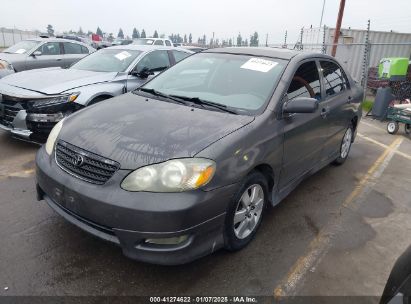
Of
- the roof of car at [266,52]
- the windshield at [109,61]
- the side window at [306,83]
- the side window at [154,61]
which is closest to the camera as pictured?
the side window at [306,83]

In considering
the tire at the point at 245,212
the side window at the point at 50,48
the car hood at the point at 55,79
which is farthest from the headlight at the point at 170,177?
the side window at the point at 50,48

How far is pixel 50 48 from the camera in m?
10.1

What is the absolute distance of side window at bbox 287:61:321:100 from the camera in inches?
139

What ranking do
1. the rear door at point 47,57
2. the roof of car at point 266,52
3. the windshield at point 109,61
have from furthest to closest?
1. the rear door at point 47,57
2. the windshield at point 109,61
3. the roof of car at point 266,52

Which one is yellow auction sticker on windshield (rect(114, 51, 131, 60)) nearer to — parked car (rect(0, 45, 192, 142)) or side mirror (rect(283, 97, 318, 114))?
parked car (rect(0, 45, 192, 142))

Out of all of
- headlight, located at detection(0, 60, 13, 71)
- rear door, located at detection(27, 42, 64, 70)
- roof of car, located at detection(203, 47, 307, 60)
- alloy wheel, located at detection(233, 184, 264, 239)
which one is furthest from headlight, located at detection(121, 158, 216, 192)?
rear door, located at detection(27, 42, 64, 70)

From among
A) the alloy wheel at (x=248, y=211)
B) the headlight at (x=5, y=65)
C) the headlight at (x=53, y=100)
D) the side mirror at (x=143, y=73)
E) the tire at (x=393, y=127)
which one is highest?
the side mirror at (x=143, y=73)

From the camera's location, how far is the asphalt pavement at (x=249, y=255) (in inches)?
102

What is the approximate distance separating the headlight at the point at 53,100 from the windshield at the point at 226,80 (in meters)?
1.60

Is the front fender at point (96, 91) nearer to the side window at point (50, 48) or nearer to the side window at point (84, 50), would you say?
the side window at point (50, 48)

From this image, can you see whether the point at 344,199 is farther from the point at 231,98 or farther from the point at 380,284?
the point at 231,98

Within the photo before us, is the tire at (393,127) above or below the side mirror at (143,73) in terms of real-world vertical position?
below

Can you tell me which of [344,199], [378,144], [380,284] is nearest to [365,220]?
[344,199]

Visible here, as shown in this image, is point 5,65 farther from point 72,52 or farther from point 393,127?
point 393,127
